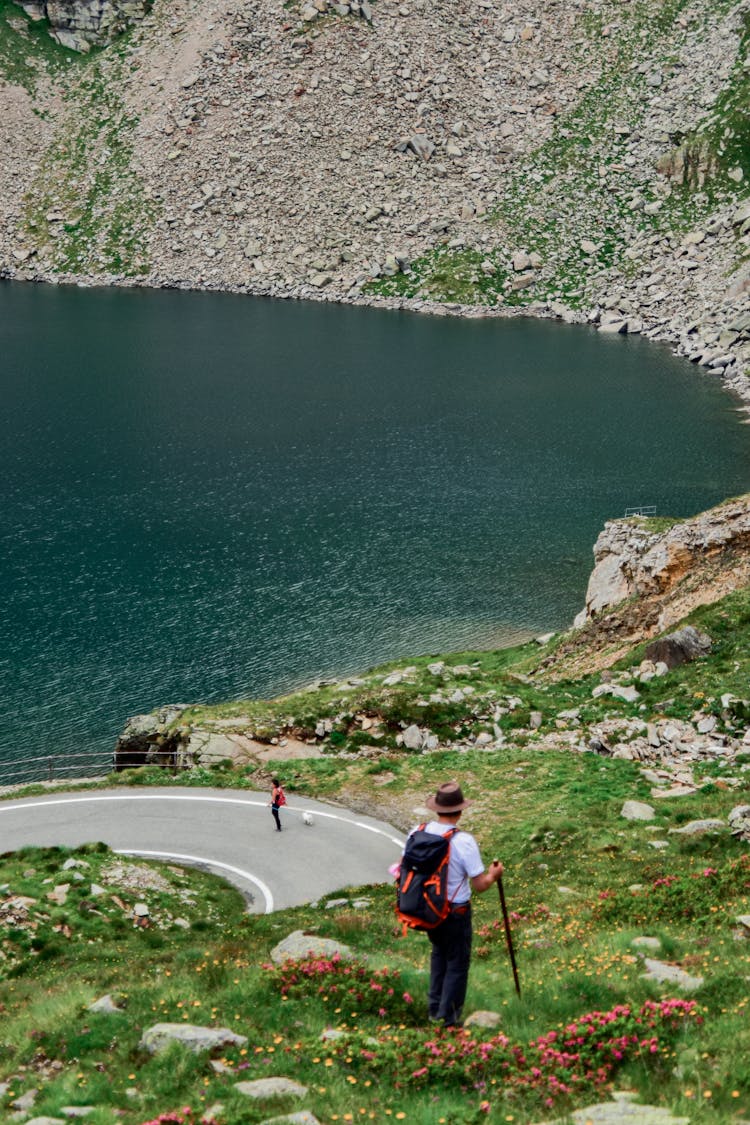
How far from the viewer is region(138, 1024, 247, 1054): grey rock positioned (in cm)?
1411

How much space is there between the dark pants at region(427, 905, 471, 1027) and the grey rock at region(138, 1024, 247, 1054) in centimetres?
277

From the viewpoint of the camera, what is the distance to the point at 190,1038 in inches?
562

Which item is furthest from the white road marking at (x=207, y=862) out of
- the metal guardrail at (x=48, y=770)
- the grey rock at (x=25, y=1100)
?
the grey rock at (x=25, y=1100)

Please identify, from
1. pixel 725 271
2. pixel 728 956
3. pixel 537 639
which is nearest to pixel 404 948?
pixel 728 956

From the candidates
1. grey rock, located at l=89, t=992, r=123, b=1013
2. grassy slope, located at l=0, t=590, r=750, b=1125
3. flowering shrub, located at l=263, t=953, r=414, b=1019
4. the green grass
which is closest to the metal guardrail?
grassy slope, located at l=0, t=590, r=750, b=1125

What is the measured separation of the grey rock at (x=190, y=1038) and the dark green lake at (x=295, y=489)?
3696cm

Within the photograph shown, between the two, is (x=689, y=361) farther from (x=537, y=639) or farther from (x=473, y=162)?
(x=537, y=639)

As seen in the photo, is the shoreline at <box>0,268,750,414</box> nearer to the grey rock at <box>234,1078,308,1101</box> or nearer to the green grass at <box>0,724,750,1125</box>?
the green grass at <box>0,724,750,1125</box>

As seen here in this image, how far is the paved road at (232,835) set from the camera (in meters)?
30.3

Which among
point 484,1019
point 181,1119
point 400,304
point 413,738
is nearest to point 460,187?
point 400,304

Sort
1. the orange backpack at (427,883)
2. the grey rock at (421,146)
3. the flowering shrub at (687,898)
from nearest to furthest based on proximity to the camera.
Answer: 1. the orange backpack at (427,883)
2. the flowering shrub at (687,898)
3. the grey rock at (421,146)

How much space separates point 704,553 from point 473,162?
6214 inches

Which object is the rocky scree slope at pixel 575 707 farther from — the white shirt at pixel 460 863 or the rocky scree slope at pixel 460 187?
the rocky scree slope at pixel 460 187

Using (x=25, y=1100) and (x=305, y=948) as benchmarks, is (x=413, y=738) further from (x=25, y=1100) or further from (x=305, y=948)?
(x=25, y=1100)
